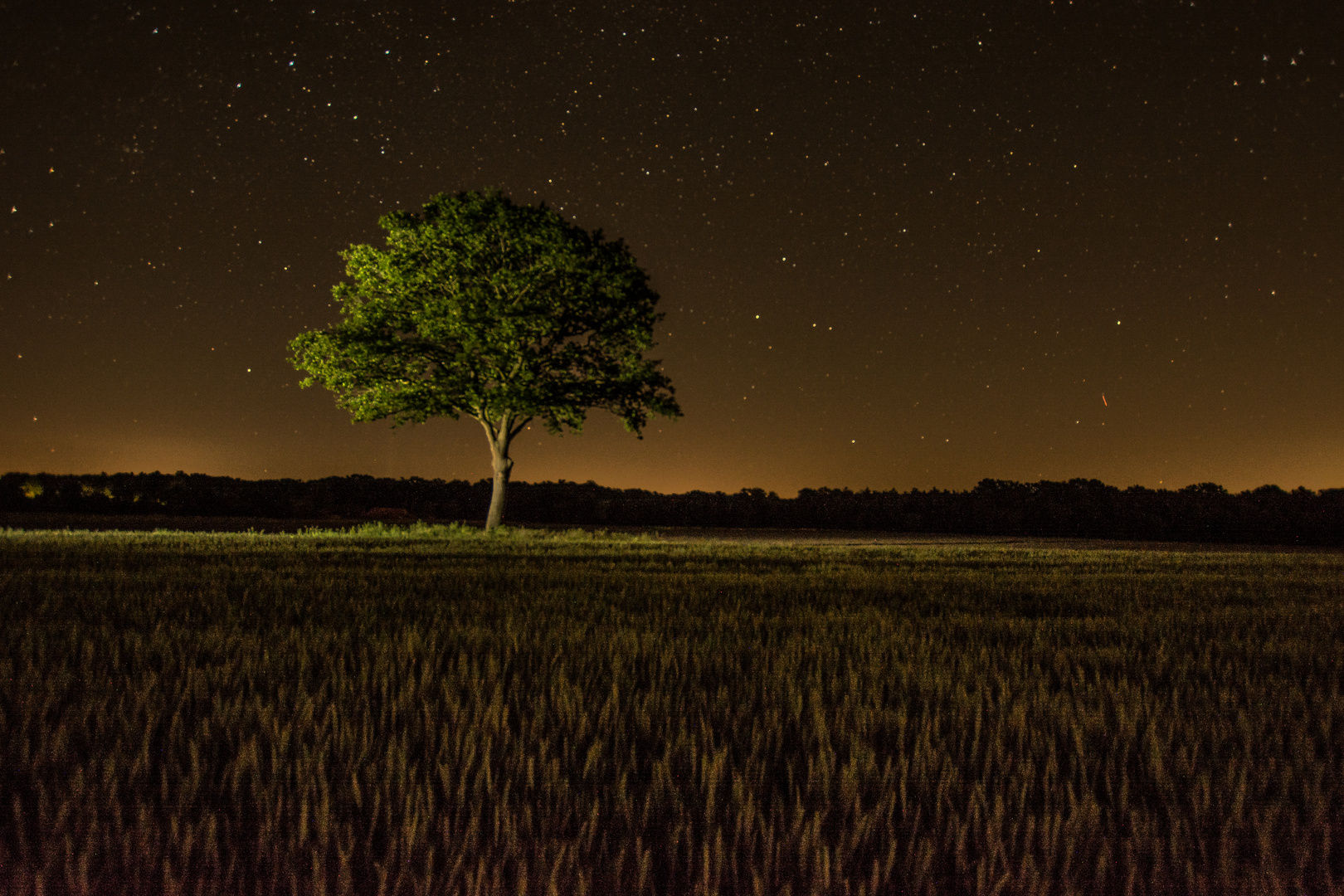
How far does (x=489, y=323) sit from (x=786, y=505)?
23.2 metres

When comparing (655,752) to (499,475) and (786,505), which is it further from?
(786,505)

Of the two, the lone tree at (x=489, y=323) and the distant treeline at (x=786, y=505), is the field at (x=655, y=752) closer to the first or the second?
the lone tree at (x=489, y=323)

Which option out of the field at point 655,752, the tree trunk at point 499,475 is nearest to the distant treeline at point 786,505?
the tree trunk at point 499,475

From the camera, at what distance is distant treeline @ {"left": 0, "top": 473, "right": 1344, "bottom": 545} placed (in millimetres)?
35250

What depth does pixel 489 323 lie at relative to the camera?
24.1 m

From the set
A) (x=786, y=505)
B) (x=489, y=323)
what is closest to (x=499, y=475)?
(x=489, y=323)

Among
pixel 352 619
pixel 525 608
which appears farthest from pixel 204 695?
pixel 525 608

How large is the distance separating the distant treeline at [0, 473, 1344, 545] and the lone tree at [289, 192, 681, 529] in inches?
526

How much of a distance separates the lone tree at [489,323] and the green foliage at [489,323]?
0.04 metres

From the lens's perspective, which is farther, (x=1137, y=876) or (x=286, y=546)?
(x=286, y=546)

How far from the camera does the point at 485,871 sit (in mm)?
1824

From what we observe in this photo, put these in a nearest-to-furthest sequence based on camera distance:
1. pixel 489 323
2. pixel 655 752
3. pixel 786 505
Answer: pixel 655 752
pixel 489 323
pixel 786 505

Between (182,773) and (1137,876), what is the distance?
264cm

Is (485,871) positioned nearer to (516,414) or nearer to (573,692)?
(573,692)
